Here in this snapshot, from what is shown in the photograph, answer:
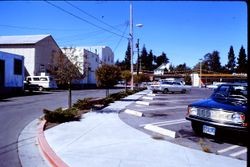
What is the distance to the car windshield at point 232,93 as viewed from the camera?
9912 millimetres

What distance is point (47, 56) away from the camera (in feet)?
170

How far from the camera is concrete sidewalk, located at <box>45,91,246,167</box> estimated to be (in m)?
6.82

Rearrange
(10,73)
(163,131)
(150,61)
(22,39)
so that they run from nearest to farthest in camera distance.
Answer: (163,131) → (10,73) → (22,39) → (150,61)

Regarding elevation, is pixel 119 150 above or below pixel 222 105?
below

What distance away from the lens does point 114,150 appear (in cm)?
781

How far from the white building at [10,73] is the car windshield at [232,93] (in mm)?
26685

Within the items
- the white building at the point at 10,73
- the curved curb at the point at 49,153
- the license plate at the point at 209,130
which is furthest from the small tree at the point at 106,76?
the white building at the point at 10,73

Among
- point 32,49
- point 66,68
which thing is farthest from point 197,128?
point 32,49

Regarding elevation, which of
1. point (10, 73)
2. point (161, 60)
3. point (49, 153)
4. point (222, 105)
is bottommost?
point (49, 153)

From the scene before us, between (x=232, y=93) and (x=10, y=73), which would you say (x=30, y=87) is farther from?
(x=232, y=93)

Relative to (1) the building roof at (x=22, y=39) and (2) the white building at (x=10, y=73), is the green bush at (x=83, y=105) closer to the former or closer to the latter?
(2) the white building at (x=10, y=73)

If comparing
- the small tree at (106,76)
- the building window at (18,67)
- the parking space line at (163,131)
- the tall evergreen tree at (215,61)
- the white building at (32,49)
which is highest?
the tall evergreen tree at (215,61)

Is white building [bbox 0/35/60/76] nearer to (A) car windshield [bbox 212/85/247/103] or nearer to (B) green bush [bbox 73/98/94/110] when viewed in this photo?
(B) green bush [bbox 73/98/94/110]

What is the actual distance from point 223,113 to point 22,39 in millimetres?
47769
